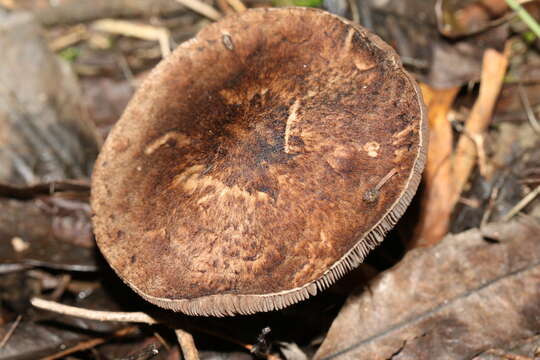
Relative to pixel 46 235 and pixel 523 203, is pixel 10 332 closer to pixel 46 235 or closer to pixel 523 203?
pixel 46 235

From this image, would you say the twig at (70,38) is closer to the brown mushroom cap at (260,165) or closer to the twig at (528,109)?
the brown mushroom cap at (260,165)


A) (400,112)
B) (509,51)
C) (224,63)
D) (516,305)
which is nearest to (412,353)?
(516,305)

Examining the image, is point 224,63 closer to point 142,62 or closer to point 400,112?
point 400,112

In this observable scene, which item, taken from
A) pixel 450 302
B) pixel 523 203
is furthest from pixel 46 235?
pixel 523 203

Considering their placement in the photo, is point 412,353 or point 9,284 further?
point 9,284

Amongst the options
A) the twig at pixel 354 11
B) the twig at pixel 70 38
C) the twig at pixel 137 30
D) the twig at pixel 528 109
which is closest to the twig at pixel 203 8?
the twig at pixel 137 30
